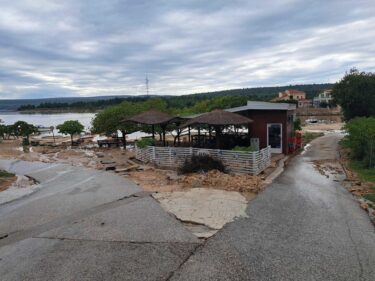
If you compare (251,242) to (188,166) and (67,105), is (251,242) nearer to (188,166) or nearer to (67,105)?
(188,166)

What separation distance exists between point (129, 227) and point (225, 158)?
24.4ft

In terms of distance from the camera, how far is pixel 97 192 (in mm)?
12906

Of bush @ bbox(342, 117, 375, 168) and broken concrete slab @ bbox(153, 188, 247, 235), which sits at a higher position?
bush @ bbox(342, 117, 375, 168)

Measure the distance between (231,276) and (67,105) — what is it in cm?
19603

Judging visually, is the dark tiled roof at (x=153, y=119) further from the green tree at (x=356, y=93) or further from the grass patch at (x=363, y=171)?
the green tree at (x=356, y=93)

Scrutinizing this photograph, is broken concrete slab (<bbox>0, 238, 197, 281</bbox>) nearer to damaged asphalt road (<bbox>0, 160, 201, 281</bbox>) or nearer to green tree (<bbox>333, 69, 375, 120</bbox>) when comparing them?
damaged asphalt road (<bbox>0, 160, 201, 281</bbox>)

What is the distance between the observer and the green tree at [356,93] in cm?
2854

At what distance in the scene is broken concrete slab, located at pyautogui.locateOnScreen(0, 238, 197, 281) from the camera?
19.9ft

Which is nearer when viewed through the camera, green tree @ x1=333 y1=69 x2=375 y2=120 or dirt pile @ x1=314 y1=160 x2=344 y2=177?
dirt pile @ x1=314 y1=160 x2=344 y2=177

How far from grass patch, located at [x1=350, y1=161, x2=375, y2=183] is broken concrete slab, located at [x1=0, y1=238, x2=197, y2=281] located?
368 inches

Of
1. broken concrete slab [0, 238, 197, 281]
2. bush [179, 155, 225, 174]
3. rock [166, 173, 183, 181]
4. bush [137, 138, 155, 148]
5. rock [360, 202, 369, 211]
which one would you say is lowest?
rock [360, 202, 369, 211]

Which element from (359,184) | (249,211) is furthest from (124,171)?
(359,184)

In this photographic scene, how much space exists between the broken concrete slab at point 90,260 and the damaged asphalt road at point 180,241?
19 millimetres

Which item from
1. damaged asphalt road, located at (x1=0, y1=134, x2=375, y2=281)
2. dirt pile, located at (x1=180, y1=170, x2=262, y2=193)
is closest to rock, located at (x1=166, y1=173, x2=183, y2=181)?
dirt pile, located at (x1=180, y1=170, x2=262, y2=193)
